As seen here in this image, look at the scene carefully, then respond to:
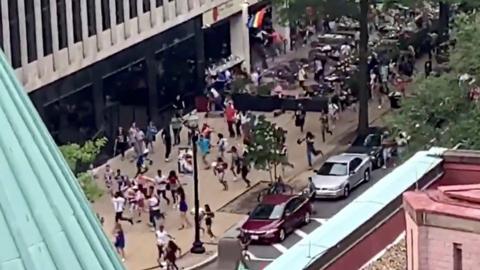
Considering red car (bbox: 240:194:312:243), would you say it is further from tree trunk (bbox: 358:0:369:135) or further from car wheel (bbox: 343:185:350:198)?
tree trunk (bbox: 358:0:369:135)

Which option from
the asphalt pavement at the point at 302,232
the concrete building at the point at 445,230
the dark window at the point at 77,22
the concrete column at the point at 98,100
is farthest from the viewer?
the concrete column at the point at 98,100

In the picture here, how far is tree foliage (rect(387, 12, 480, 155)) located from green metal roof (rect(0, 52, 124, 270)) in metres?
25.9

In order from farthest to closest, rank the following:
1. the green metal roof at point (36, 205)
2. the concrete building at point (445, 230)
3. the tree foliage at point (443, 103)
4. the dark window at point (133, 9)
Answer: the dark window at point (133, 9), the tree foliage at point (443, 103), the concrete building at point (445, 230), the green metal roof at point (36, 205)

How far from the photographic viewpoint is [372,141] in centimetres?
5259

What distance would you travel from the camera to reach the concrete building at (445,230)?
A: 15914 mm

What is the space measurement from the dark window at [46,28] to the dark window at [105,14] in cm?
376

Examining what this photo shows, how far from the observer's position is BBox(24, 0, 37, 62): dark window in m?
49.3

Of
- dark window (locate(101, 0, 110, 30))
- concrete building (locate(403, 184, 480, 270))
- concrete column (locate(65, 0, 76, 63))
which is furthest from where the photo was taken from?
dark window (locate(101, 0, 110, 30))

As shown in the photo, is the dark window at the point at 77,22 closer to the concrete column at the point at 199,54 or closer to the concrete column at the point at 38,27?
the concrete column at the point at 38,27

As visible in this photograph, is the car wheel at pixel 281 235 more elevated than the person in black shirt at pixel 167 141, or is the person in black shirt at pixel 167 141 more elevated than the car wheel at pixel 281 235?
the person in black shirt at pixel 167 141

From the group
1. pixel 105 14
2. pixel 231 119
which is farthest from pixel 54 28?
pixel 231 119

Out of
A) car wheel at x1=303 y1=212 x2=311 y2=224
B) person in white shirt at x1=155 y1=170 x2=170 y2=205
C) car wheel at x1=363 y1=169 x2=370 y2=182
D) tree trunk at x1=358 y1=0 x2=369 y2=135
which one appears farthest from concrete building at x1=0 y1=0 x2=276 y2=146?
car wheel at x1=303 y1=212 x2=311 y2=224

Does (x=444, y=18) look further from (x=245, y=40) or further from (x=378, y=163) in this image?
(x=378, y=163)

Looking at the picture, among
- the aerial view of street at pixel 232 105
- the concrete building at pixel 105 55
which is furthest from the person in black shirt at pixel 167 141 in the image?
the concrete building at pixel 105 55
